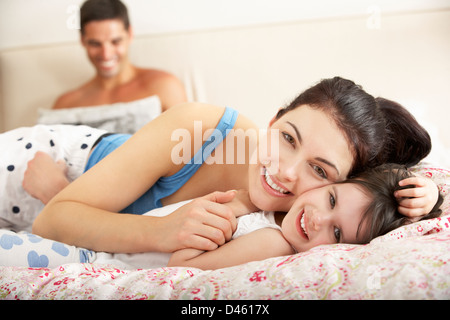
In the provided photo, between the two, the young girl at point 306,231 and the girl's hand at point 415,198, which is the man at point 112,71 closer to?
the young girl at point 306,231

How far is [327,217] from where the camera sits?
1004 millimetres

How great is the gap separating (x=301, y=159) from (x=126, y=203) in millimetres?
519

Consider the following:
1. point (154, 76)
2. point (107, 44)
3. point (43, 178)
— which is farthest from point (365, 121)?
point (107, 44)

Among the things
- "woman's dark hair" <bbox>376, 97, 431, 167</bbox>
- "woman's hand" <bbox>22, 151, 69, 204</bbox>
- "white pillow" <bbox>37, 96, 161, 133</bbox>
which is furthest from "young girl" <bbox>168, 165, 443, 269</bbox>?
"white pillow" <bbox>37, 96, 161, 133</bbox>

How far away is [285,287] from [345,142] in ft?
1.50

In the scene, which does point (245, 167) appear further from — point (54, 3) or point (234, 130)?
point (54, 3)

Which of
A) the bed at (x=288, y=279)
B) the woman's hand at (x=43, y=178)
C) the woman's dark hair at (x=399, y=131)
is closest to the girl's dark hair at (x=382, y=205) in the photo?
the bed at (x=288, y=279)

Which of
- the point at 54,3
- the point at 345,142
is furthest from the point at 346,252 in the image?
the point at 54,3

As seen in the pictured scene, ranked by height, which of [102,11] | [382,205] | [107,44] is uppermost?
[102,11]

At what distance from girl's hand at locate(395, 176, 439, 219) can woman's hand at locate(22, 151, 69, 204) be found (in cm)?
101

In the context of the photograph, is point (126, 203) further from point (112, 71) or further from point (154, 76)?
point (112, 71)

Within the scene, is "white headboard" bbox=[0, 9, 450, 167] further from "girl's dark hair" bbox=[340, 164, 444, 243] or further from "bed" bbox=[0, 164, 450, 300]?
"bed" bbox=[0, 164, 450, 300]

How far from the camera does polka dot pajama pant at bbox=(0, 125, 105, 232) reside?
1.40 m

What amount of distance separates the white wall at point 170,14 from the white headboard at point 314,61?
0.54ft
